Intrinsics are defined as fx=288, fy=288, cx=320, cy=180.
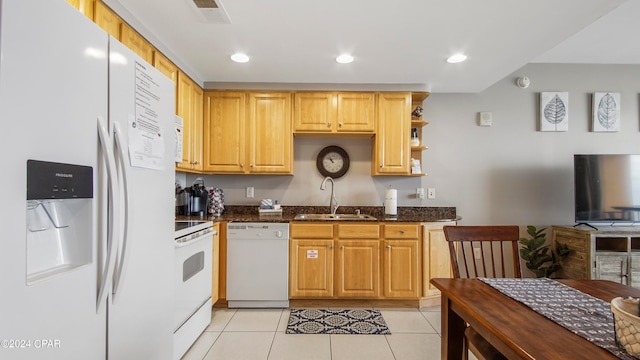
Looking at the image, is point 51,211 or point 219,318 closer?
point 51,211

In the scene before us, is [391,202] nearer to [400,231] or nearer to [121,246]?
[400,231]

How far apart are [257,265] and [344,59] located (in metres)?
2.08

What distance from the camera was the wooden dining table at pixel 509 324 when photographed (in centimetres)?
80

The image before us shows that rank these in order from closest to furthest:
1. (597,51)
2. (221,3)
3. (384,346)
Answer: (221,3) → (384,346) → (597,51)

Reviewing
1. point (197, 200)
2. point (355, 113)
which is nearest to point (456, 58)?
point (355, 113)

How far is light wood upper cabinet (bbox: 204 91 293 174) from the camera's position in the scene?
3143mm

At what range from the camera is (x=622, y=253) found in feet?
9.35

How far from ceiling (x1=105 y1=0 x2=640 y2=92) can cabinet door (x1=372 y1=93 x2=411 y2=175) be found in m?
0.16

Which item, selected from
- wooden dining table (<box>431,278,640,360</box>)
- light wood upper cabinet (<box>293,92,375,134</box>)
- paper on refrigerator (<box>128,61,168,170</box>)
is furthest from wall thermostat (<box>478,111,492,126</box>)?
paper on refrigerator (<box>128,61,168,170</box>)

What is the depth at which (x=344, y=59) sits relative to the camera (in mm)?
2564

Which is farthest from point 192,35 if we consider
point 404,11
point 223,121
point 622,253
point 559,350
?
point 622,253

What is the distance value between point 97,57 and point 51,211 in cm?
54

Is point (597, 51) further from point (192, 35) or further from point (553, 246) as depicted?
point (192, 35)

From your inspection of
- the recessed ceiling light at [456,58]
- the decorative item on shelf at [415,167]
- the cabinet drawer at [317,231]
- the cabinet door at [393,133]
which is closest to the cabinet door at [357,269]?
the cabinet drawer at [317,231]
